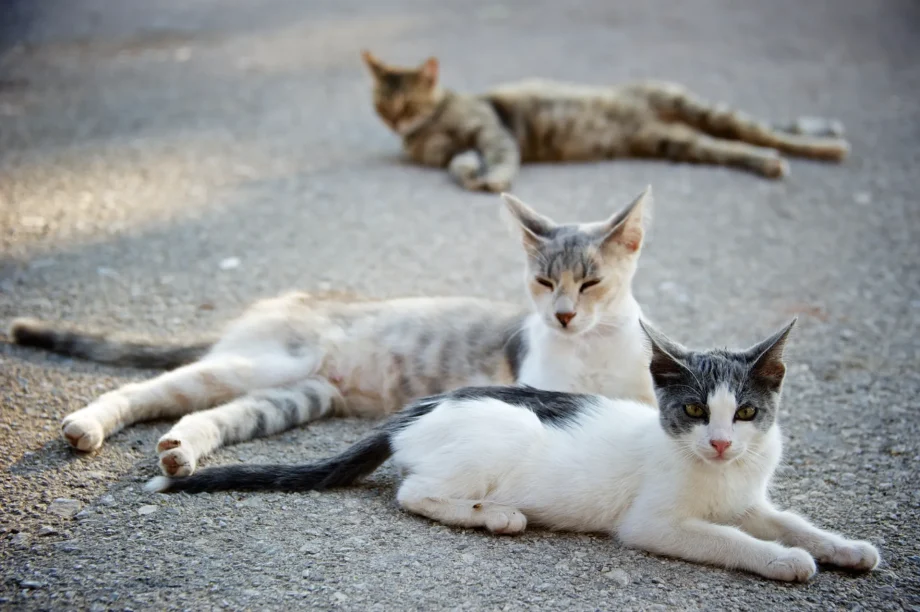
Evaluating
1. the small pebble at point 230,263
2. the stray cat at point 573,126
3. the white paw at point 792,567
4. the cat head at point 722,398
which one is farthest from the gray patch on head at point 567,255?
the stray cat at point 573,126

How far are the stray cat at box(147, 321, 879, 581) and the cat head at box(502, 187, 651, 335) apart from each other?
39cm

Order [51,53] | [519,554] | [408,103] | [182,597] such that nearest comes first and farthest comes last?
[182,597]
[519,554]
[408,103]
[51,53]

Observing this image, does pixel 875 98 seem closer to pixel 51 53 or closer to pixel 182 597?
pixel 182 597

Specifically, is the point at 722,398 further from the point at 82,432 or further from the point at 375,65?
the point at 375,65

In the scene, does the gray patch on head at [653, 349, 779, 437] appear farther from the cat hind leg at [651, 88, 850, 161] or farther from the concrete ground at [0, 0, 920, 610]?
the cat hind leg at [651, 88, 850, 161]

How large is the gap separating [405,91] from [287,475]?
459 centimetres

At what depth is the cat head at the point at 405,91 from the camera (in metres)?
7.27

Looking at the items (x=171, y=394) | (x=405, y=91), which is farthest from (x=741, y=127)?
(x=171, y=394)

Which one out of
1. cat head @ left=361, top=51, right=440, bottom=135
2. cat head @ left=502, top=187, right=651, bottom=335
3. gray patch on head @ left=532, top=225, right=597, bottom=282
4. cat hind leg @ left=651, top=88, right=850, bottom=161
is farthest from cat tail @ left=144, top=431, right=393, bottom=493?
cat hind leg @ left=651, top=88, right=850, bottom=161

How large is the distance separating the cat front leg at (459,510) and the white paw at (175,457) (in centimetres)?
87

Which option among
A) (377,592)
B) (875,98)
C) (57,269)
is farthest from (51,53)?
(377,592)

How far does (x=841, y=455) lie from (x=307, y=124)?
6.05m

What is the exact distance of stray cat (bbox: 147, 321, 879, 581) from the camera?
296 cm

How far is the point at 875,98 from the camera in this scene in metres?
8.84
